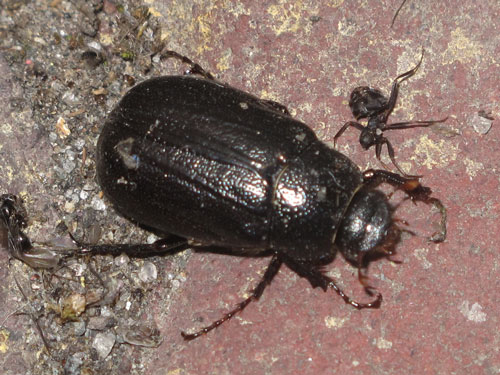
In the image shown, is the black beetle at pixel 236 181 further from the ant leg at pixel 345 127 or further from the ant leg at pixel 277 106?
the ant leg at pixel 345 127

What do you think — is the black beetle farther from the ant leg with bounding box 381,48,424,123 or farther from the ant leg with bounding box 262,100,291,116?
the ant leg with bounding box 381,48,424,123

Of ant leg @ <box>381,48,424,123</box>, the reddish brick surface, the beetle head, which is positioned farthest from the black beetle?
ant leg @ <box>381,48,424,123</box>

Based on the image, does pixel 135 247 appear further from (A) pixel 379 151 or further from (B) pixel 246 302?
(A) pixel 379 151

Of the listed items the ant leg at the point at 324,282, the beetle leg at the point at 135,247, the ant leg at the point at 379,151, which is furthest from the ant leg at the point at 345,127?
the beetle leg at the point at 135,247

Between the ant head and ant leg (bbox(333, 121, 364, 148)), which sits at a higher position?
the ant head

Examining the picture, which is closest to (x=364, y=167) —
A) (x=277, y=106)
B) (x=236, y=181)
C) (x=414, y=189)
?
(x=414, y=189)

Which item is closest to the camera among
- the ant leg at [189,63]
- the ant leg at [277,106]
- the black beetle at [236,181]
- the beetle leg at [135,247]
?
the black beetle at [236,181]
